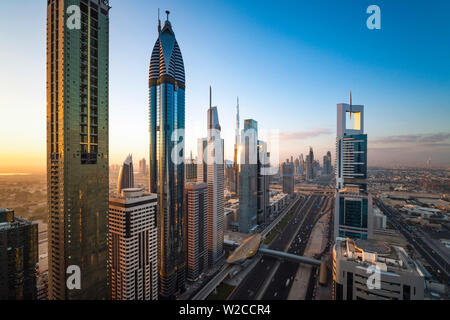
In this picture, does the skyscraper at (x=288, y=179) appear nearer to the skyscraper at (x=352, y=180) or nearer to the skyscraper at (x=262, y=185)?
the skyscraper at (x=262, y=185)

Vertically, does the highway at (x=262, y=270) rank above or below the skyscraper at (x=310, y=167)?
below

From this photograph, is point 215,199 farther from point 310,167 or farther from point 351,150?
point 310,167

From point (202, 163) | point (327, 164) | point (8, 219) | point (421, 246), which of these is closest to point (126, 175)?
point (202, 163)

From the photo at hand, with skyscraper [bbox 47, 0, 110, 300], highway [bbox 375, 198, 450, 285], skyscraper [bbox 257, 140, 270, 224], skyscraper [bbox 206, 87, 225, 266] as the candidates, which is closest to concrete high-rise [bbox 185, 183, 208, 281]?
skyscraper [bbox 206, 87, 225, 266]

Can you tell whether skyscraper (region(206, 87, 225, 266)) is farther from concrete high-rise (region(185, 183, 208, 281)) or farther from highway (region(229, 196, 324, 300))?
highway (region(229, 196, 324, 300))

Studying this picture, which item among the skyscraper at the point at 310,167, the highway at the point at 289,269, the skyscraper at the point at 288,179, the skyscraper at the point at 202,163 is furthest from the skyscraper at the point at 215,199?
the skyscraper at the point at 310,167
